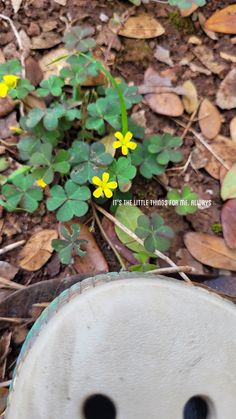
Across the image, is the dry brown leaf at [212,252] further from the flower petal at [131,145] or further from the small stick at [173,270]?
the flower petal at [131,145]

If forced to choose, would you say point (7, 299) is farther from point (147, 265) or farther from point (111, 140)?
point (111, 140)

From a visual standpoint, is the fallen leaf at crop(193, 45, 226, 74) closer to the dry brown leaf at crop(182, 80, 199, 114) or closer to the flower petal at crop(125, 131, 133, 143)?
the dry brown leaf at crop(182, 80, 199, 114)

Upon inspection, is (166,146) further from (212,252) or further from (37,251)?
(37,251)

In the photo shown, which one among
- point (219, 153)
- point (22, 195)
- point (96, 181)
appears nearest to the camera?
point (96, 181)

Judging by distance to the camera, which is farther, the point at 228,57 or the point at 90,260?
the point at 228,57

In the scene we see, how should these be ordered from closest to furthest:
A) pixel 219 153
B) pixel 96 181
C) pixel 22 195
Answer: pixel 96 181
pixel 22 195
pixel 219 153

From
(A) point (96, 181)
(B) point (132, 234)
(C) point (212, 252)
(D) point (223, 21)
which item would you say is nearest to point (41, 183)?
(A) point (96, 181)

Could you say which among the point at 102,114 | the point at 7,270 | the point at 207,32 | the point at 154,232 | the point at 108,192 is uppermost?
the point at 207,32

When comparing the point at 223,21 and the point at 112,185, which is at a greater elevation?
the point at 223,21
